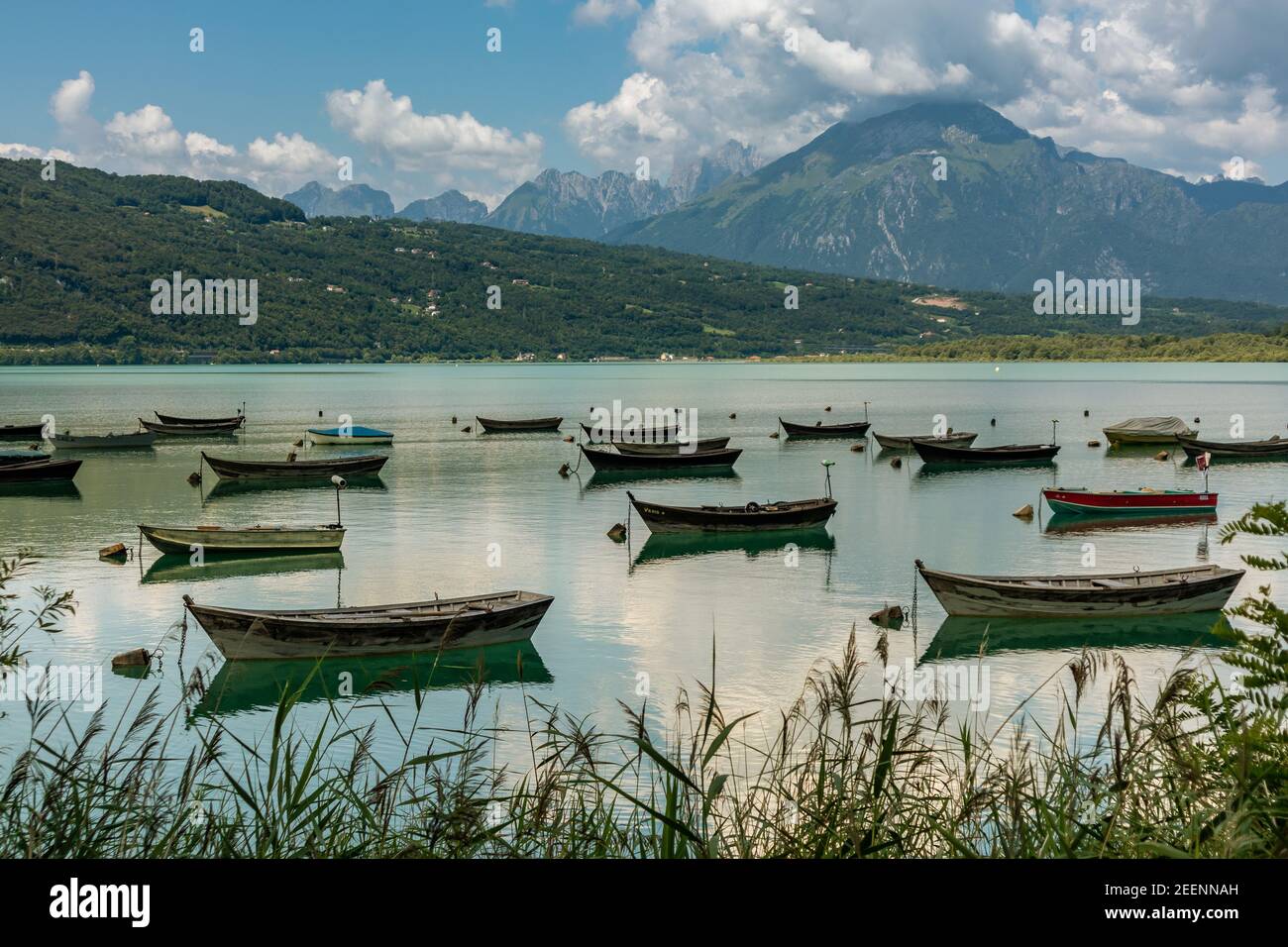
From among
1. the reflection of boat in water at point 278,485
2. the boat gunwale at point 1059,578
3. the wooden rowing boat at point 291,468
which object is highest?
the wooden rowing boat at point 291,468

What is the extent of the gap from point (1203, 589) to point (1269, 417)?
75.2m

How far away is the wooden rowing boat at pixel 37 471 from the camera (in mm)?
49906

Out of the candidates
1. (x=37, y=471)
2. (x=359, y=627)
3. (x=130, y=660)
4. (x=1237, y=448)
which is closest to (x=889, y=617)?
(x=359, y=627)

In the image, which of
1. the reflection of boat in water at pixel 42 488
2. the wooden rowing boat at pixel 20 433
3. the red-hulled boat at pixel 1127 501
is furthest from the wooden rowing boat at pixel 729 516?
the wooden rowing boat at pixel 20 433

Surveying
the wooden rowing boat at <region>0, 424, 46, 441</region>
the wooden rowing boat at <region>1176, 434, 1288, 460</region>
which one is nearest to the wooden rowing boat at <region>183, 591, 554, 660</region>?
the wooden rowing boat at <region>1176, 434, 1288, 460</region>

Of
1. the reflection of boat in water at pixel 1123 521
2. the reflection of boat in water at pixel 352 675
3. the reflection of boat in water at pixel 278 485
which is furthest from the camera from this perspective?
the reflection of boat in water at pixel 278 485

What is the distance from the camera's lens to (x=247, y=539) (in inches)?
1289

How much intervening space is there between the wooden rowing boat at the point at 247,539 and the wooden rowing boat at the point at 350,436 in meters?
36.8

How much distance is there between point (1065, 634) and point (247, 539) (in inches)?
920

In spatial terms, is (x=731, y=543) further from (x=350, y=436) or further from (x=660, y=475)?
(x=350, y=436)

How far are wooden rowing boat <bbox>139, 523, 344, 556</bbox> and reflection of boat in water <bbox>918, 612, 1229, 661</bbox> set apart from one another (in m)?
19.1

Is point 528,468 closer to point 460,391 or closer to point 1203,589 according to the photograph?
point 1203,589

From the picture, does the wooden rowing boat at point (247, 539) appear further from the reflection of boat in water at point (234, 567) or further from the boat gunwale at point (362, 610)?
the boat gunwale at point (362, 610)
